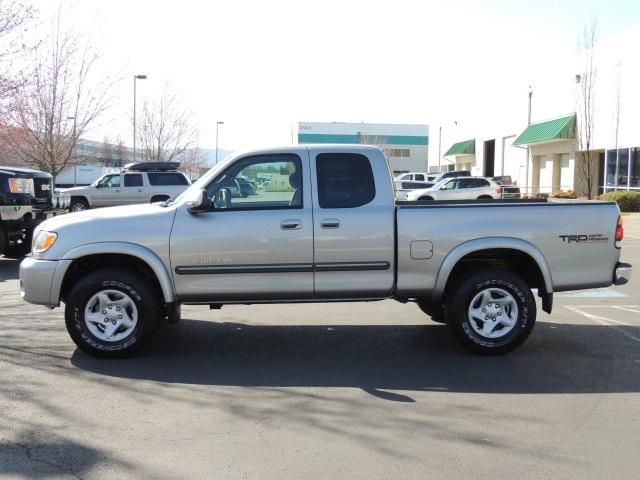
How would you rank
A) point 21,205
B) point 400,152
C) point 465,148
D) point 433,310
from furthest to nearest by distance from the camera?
1. point 400,152
2. point 465,148
3. point 21,205
4. point 433,310

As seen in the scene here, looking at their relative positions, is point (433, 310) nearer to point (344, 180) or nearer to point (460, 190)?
point (344, 180)

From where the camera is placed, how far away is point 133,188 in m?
25.7

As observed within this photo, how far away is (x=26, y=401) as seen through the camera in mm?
5180

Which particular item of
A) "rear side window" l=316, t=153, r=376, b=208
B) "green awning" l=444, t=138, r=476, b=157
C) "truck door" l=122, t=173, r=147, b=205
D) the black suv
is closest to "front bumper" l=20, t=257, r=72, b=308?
"rear side window" l=316, t=153, r=376, b=208

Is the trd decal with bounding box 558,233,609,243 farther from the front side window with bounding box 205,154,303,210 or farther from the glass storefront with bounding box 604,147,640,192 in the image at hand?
the glass storefront with bounding box 604,147,640,192

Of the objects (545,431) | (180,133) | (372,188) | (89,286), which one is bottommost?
(545,431)

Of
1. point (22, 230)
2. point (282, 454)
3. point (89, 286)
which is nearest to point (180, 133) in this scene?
point (22, 230)

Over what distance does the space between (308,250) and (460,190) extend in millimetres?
25974

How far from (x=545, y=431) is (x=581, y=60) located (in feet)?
116

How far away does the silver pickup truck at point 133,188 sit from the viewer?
2559 cm

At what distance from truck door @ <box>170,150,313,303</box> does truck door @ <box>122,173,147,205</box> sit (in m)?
20.1

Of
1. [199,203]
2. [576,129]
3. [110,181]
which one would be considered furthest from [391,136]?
[199,203]

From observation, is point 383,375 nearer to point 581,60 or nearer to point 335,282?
point 335,282

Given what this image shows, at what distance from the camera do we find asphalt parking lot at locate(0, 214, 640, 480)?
4.10m
